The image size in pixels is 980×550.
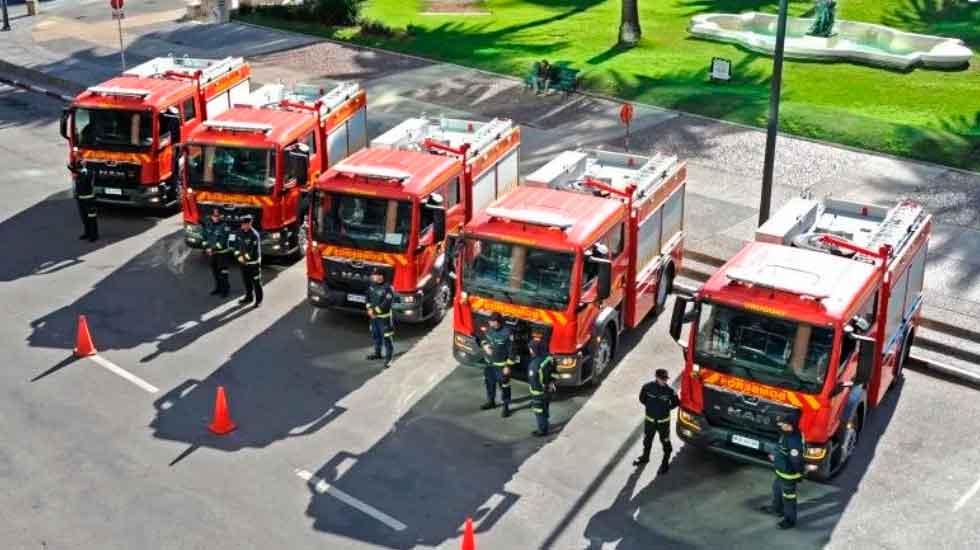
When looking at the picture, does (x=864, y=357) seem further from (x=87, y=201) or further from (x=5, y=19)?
(x=5, y=19)

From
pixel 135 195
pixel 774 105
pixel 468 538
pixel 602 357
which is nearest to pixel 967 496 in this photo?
pixel 602 357

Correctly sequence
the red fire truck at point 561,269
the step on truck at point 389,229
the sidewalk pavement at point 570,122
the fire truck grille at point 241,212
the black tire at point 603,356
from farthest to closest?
the sidewalk pavement at point 570,122 → the fire truck grille at point 241,212 → the step on truck at point 389,229 → the black tire at point 603,356 → the red fire truck at point 561,269

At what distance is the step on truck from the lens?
773 inches

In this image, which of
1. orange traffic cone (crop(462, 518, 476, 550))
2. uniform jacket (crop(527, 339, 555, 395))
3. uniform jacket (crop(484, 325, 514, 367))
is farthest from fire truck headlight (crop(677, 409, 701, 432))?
orange traffic cone (crop(462, 518, 476, 550))

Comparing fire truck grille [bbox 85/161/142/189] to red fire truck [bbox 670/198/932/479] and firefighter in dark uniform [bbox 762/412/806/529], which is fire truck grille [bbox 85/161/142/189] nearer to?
red fire truck [bbox 670/198/932/479]

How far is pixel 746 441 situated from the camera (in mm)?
15484

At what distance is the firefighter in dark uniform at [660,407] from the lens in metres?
15.8

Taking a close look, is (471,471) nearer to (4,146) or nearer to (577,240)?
(577,240)

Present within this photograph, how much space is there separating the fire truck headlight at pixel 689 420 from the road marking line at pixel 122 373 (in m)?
7.81

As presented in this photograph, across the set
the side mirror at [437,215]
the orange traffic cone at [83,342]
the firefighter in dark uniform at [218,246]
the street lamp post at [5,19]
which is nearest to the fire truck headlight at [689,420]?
the side mirror at [437,215]

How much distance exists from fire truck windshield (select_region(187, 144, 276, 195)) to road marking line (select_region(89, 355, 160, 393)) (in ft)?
13.9

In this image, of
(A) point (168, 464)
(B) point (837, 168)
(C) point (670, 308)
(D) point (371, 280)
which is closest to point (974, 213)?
(B) point (837, 168)

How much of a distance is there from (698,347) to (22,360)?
10683 millimetres

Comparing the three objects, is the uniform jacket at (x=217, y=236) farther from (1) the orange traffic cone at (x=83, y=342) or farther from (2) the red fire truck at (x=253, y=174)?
(1) the orange traffic cone at (x=83, y=342)
